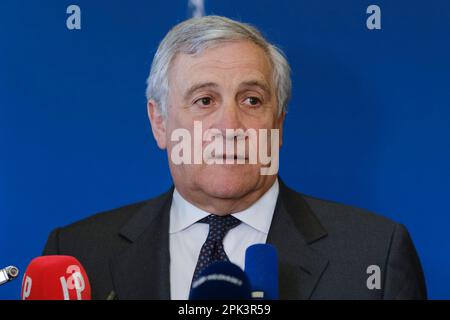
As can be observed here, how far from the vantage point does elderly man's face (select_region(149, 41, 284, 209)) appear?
1.93m

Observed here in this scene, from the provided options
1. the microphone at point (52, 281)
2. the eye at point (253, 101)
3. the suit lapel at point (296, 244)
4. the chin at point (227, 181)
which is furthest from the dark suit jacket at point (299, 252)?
the microphone at point (52, 281)

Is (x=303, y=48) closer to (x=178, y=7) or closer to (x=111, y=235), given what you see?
(x=178, y=7)

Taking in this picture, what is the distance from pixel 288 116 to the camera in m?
2.21

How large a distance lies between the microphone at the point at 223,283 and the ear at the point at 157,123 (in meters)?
0.80

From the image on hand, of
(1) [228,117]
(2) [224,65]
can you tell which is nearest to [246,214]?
(1) [228,117]

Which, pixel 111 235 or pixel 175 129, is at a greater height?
pixel 175 129

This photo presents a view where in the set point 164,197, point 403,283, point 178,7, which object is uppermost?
point 178,7

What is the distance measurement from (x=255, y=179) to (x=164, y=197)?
0.89 ft

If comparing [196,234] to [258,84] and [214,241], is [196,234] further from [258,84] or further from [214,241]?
[258,84]

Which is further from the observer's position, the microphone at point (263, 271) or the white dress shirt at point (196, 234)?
the white dress shirt at point (196, 234)

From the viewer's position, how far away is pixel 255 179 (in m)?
1.99

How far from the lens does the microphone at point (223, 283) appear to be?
1.36 m

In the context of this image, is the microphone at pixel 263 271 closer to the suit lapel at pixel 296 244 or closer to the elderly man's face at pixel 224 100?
the suit lapel at pixel 296 244
